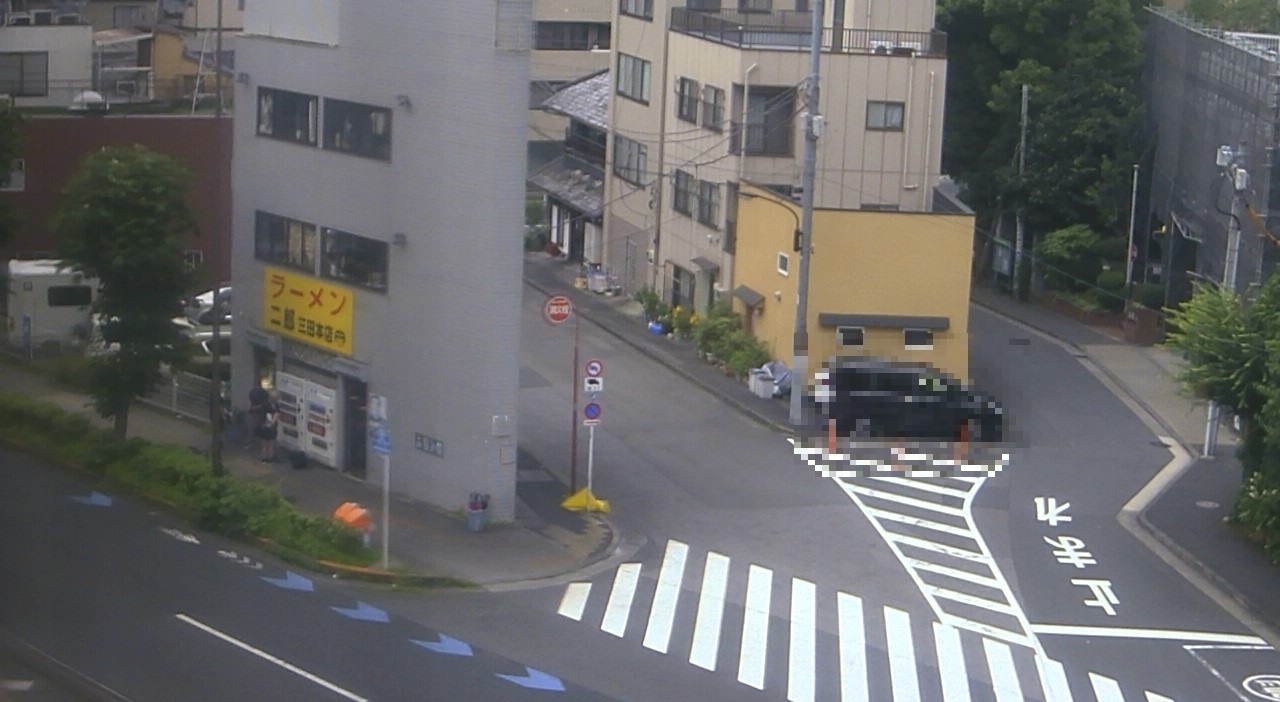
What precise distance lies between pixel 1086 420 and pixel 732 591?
34.4 feet

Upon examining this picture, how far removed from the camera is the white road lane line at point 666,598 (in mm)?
16172

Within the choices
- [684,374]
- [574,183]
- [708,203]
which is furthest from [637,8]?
[684,374]

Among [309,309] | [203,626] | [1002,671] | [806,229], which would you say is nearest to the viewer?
[203,626]

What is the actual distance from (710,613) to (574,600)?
4.49ft

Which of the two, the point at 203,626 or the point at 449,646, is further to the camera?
the point at 203,626

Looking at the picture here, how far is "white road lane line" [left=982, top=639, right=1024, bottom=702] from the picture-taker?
15133 millimetres

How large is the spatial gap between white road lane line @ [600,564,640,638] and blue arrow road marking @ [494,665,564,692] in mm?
1498

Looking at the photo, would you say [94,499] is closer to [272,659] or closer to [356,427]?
[356,427]

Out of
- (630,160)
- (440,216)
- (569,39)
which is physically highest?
(569,39)

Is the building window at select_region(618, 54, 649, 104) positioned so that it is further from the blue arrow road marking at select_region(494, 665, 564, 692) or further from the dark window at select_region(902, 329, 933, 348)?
the blue arrow road marking at select_region(494, 665, 564, 692)

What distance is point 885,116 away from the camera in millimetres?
29812

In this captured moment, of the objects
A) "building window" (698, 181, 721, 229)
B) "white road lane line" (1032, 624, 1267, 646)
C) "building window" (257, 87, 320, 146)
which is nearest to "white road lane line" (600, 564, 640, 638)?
"white road lane line" (1032, 624, 1267, 646)

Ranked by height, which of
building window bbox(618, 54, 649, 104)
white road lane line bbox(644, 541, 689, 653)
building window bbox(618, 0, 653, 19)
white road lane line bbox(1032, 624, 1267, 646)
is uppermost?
building window bbox(618, 0, 653, 19)

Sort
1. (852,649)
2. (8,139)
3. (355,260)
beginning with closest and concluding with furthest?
(852,649)
(355,260)
(8,139)
